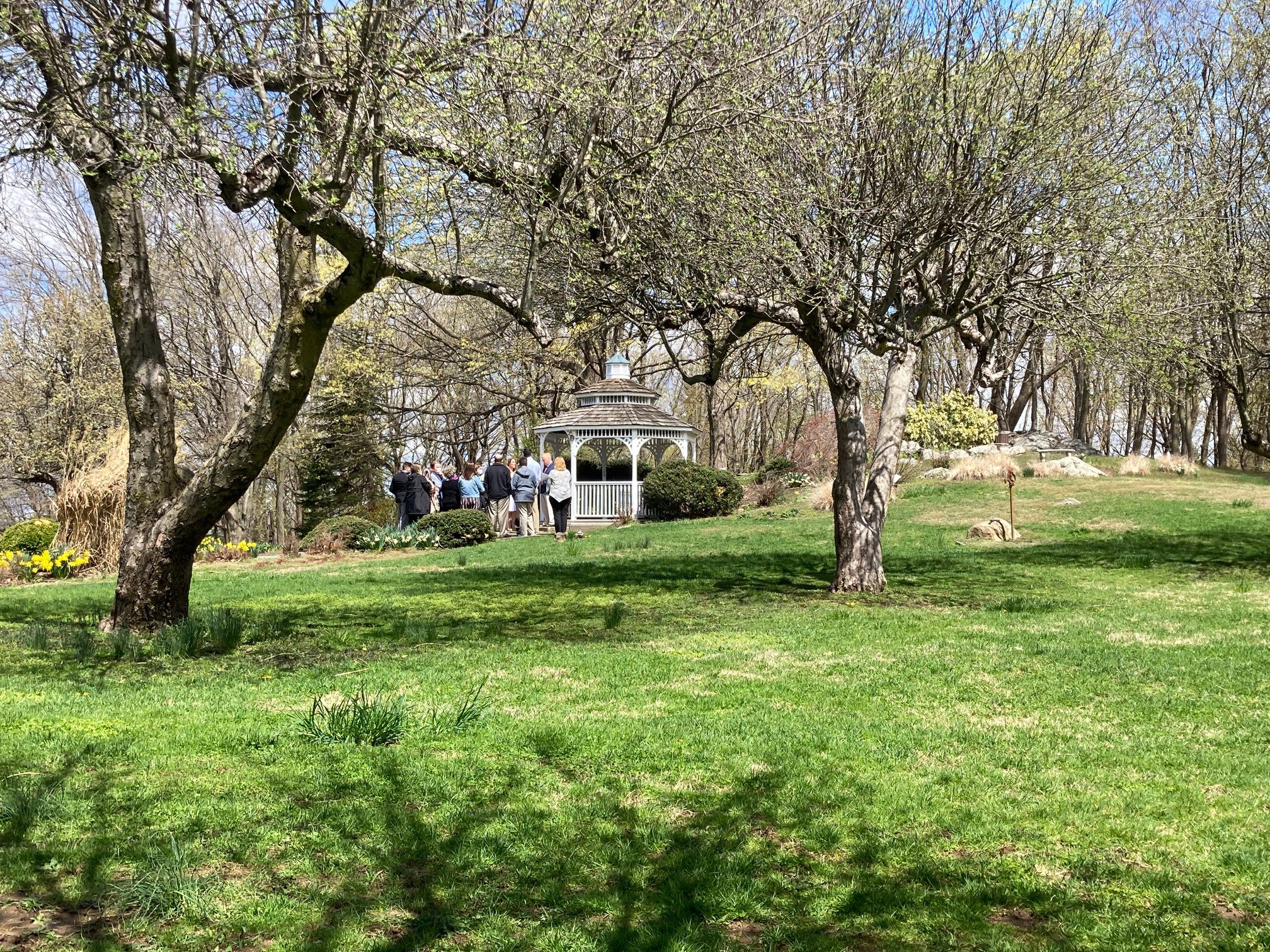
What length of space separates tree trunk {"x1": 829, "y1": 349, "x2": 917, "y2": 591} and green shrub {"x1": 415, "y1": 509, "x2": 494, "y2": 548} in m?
11.5

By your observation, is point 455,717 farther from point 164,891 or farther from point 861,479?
point 861,479

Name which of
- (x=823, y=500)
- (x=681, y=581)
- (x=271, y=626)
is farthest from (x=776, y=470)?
(x=271, y=626)

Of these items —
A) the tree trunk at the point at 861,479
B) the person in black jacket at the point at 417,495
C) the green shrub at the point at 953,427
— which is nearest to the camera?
the tree trunk at the point at 861,479

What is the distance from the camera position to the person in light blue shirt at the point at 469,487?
2588cm

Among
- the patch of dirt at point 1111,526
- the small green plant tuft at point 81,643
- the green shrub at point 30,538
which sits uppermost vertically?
the green shrub at point 30,538

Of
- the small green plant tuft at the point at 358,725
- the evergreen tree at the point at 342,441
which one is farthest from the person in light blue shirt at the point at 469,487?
the small green plant tuft at the point at 358,725

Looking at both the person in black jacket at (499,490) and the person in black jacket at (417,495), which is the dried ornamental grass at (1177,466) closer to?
the person in black jacket at (499,490)

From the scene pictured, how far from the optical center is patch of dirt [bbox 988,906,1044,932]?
3.41 metres

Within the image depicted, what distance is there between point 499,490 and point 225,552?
6.46m

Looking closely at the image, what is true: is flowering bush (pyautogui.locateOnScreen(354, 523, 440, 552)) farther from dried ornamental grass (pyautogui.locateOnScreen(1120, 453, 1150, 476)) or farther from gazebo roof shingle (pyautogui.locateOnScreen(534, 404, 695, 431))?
dried ornamental grass (pyautogui.locateOnScreen(1120, 453, 1150, 476))

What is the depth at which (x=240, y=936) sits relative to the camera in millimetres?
3205

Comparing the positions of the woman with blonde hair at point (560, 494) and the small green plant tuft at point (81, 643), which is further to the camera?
the woman with blonde hair at point (560, 494)

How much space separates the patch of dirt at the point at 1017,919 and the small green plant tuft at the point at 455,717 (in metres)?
3.01

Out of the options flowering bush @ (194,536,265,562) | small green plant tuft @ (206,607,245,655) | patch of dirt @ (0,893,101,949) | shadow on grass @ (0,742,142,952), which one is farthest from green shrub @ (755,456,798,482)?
patch of dirt @ (0,893,101,949)
